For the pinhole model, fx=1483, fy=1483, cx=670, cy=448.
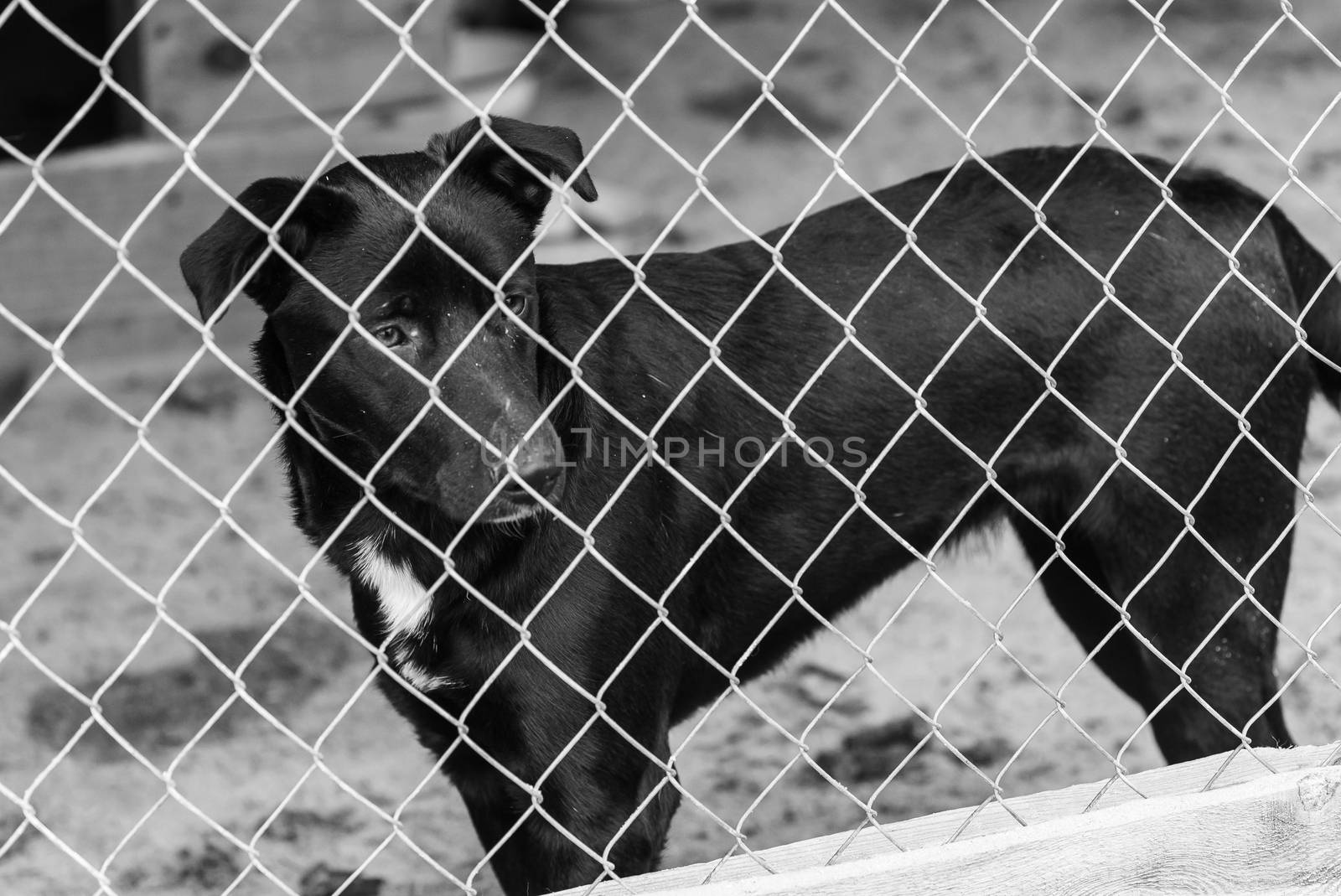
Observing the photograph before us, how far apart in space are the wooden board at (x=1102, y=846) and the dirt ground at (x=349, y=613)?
0.16 meters

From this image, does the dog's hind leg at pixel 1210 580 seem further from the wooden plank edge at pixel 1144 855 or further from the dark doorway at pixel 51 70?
the dark doorway at pixel 51 70

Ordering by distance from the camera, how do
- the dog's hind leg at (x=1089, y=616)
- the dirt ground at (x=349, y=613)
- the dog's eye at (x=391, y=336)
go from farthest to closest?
the dirt ground at (x=349, y=613) < the dog's hind leg at (x=1089, y=616) < the dog's eye at (x=391, y=336)

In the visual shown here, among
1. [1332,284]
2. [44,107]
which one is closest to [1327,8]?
[1332,284]

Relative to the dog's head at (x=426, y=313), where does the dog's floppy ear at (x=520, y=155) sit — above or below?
above

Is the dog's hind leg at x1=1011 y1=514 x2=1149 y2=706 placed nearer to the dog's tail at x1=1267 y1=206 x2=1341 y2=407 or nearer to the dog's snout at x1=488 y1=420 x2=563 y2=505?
the dog's tail at x1=1267 y1=206 x2=1341 y2=407

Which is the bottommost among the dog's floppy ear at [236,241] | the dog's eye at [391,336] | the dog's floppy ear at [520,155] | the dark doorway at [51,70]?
the dark doorway at [51,70]

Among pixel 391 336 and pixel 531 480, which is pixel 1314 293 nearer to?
pixel 531 480

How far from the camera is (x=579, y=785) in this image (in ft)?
7.88

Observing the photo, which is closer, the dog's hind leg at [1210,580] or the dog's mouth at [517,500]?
the dog's mouth at [517,500]

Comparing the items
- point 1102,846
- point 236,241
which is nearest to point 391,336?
point 236,241

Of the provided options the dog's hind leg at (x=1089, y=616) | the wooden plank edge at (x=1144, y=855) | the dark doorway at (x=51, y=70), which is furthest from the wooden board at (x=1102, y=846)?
the dark doorway at (x=51, y=70)

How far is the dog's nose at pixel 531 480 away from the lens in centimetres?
211

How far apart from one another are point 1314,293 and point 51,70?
4.55m

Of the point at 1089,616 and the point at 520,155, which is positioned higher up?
the point at 520,155
